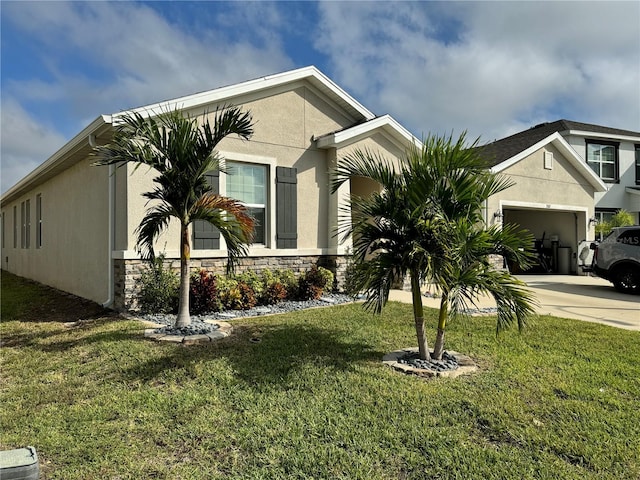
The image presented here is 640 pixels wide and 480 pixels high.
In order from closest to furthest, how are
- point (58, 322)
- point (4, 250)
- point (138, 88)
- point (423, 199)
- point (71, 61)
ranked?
point (423, 199) < point (58, 322) < point (71, 61) < point (138, 88) < point (4, 250)

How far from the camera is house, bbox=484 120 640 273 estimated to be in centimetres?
1481

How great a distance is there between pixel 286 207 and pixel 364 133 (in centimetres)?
274

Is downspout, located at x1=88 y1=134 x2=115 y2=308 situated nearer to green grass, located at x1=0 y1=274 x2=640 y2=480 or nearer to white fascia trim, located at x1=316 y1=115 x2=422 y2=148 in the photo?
green grass, located at x1=0 y1=274 x2=640 y2=480

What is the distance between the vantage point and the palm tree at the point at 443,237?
4.50 m

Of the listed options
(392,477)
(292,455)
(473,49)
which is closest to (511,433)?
(392,477)

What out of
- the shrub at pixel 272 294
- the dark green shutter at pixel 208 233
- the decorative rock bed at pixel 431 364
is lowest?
the decorative rock bed at pixel 431 364

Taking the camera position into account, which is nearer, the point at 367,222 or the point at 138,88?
the point at 367,222

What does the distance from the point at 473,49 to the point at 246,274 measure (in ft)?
24.9

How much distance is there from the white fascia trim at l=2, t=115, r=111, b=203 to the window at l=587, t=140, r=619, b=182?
19.7 m

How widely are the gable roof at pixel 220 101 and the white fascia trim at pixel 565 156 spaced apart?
5950 millimetres

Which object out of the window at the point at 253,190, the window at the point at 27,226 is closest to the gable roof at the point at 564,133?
the window at the point at 253,190

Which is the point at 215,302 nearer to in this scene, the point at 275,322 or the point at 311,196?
the point at 275,322

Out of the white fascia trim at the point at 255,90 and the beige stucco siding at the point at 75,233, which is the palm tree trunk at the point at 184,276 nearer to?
the white fascia trim at the point at 255,90

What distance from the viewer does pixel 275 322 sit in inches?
281
